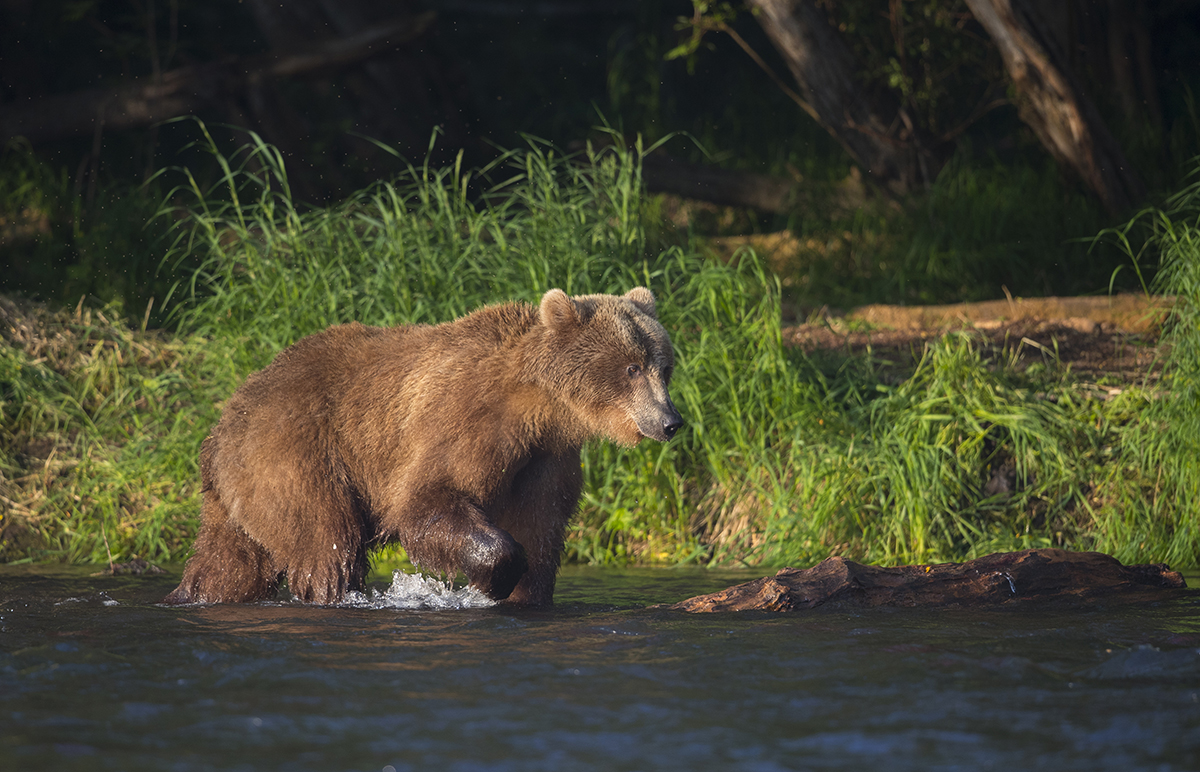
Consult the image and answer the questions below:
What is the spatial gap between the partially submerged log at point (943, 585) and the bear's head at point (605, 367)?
2.32 feet

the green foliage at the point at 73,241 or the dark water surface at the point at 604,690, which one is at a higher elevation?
the green foliage at the point at 73,241

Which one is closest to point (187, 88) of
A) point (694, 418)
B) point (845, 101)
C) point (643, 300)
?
point (845, 101)

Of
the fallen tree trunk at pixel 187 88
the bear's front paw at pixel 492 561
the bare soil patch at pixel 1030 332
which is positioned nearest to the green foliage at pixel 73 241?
the fallen tree trunk at pixel 187 88

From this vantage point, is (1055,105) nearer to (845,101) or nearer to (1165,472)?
(845,101)

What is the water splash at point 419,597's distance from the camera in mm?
4832

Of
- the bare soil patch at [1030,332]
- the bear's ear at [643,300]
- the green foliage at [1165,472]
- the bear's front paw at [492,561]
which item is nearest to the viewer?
the bear's front paw at [492,561]

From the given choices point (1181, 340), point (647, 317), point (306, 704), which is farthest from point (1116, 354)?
point (306, 704)

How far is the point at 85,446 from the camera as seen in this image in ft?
23.6

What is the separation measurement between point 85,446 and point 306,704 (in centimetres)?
456

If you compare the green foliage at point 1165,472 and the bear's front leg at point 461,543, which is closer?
the bear's front leg at point 461,543

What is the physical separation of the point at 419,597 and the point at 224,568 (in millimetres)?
773

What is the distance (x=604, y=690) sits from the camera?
3.36 m

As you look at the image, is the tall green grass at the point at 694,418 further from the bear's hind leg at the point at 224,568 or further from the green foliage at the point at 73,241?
the bear's hind leg at the point at 224,568

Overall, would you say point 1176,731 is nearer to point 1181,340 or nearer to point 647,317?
point 647,317
